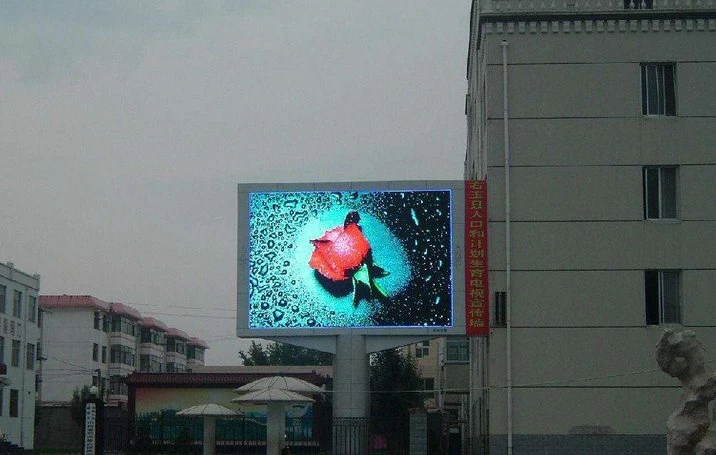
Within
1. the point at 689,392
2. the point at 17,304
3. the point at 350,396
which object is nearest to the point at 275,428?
the point at 350,396

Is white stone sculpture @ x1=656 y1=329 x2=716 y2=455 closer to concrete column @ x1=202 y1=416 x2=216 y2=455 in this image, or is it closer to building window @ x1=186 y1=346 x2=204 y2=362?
concrete column @ x1=202 y1=416 x2=216 y2=455

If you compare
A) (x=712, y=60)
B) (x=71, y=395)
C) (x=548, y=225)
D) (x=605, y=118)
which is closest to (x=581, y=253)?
(x=548, y=225)

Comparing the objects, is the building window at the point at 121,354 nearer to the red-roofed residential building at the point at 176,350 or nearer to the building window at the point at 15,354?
the red-roofed residential building at the point at 176,350

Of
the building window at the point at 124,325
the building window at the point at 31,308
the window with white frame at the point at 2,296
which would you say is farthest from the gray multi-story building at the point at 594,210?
the building window at the point at 124,325

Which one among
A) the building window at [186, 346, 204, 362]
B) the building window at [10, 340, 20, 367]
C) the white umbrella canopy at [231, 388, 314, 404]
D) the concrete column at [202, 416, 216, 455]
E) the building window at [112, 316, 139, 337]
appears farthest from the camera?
the building window at [186, 346, 204, 362]

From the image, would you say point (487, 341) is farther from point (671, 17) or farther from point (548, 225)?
point (671, 17)

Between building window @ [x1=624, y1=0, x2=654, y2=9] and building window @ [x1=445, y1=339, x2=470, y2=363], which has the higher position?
building window @ [x1=624, y1=0, x2=654, y2=9]

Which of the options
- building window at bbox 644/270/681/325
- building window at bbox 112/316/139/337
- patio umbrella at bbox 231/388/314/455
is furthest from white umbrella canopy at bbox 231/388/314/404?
building window at bbox 112/316/139/337
